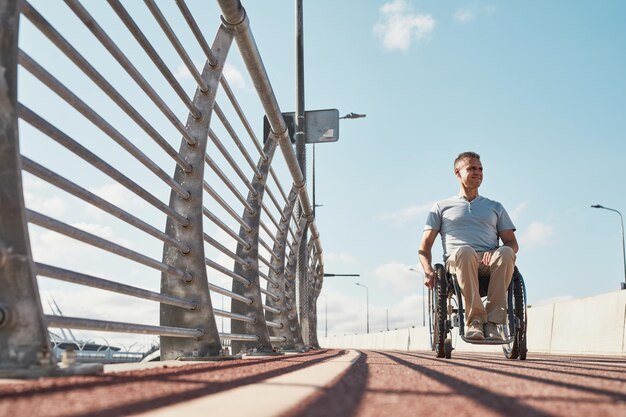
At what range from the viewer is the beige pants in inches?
213

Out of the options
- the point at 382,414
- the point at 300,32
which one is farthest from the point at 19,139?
the point at 300,32

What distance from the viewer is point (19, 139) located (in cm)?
205

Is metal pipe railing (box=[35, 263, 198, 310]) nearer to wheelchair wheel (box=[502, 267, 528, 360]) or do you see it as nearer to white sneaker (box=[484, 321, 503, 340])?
white sneaker (box=[484, 321, 503, 340])

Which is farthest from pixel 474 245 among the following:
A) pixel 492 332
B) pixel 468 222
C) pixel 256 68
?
pixel 256 68

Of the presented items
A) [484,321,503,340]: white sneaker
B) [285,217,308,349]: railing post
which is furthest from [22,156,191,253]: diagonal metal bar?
[285,217,308,349]: railing post

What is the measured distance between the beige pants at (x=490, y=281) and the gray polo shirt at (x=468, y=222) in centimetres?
35

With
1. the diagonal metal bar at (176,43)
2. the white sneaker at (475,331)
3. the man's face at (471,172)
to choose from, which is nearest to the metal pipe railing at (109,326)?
the diagonal metal bar at (176,43)

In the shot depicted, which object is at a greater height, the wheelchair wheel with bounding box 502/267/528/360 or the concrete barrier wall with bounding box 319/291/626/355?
the wheelchair wheel with bounding box 502/267/528/360

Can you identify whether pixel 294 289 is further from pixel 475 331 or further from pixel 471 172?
pixel 475 331

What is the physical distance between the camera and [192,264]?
12.8ft

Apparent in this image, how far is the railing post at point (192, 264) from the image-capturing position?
387cm

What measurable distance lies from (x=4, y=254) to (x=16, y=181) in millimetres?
217

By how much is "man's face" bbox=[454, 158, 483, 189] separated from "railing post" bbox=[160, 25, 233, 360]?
2.86 m

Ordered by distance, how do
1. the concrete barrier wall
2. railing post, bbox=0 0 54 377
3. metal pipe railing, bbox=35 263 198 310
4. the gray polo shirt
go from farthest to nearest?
1. the concrete barrier wall
2. the gray polo shirt
3. metal pipe railing, bbox=35 263 198 310
4. railing post, bbox=0 0 54 377
